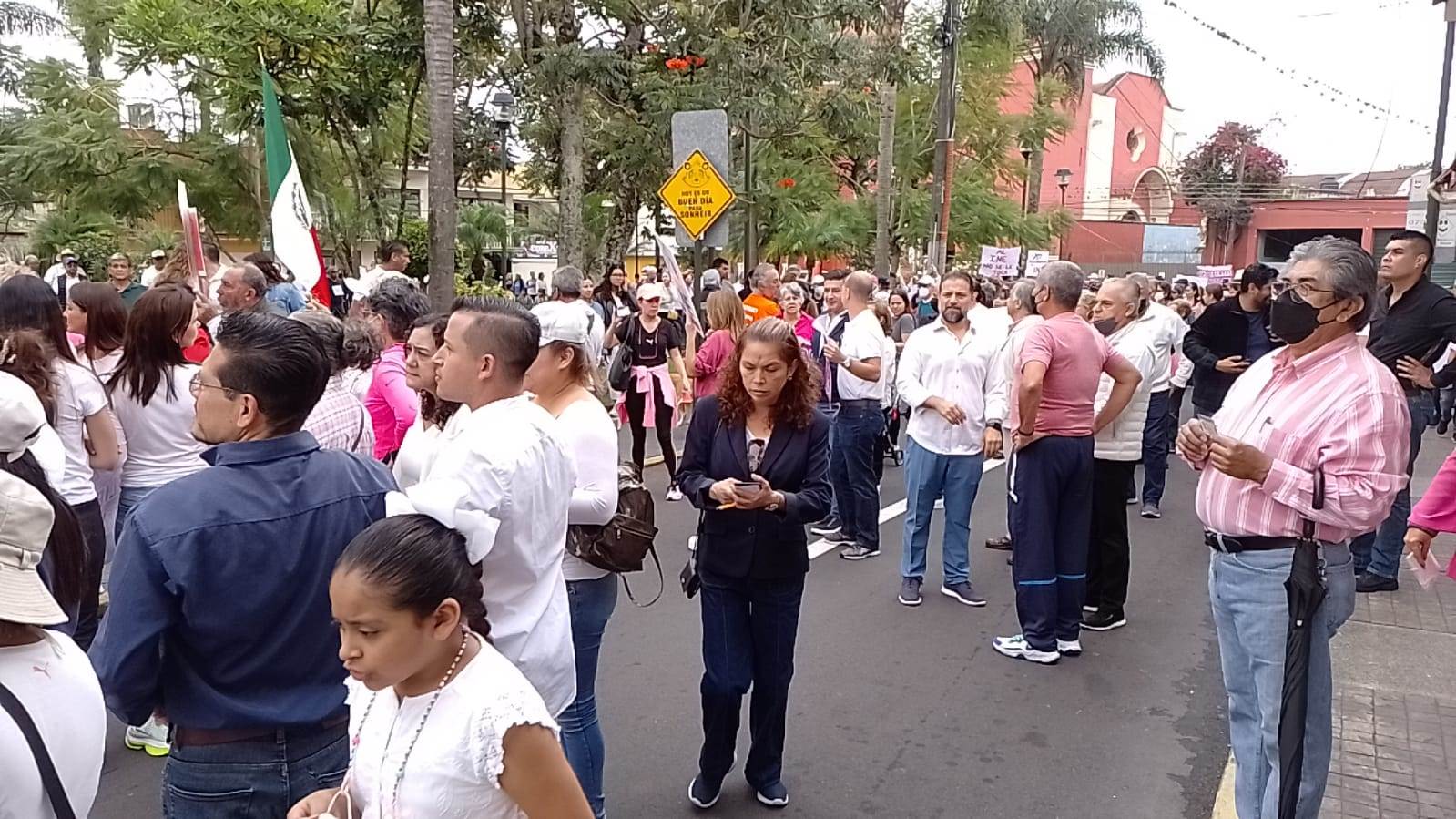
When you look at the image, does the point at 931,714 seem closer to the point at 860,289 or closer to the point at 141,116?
the point at 860,289

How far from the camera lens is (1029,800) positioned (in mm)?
4176

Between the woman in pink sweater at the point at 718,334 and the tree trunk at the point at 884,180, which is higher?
the tree trunk at the point at 884,180

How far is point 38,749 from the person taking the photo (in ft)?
5.38

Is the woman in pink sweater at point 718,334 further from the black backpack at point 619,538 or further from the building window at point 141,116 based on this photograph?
the building window at point 141,116

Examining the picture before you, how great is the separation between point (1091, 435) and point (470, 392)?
373 centimetres

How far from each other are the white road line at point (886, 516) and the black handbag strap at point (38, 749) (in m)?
5.37

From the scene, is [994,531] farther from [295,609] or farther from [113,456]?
[295,609]

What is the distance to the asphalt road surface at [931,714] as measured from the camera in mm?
4172

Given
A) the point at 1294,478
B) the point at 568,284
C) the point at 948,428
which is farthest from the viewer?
the point at 568,284

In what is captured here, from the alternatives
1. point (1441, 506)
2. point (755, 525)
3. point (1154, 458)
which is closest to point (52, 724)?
point (755, 525)

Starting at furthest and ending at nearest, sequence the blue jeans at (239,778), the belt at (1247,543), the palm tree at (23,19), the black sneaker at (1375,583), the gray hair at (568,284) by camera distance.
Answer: the palm tree at (23,19) < the gray hair at (568,284) < the black sneaker at (1375,583) < the belt at (1247,543) < the blue jeans at (239,778)

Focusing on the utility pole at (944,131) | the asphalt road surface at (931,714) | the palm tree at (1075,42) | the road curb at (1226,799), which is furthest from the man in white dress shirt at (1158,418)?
the palm tree at (1075,42)

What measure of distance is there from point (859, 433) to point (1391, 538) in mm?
3377

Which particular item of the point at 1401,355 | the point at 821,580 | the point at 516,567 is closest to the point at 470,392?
the point at 516,567
